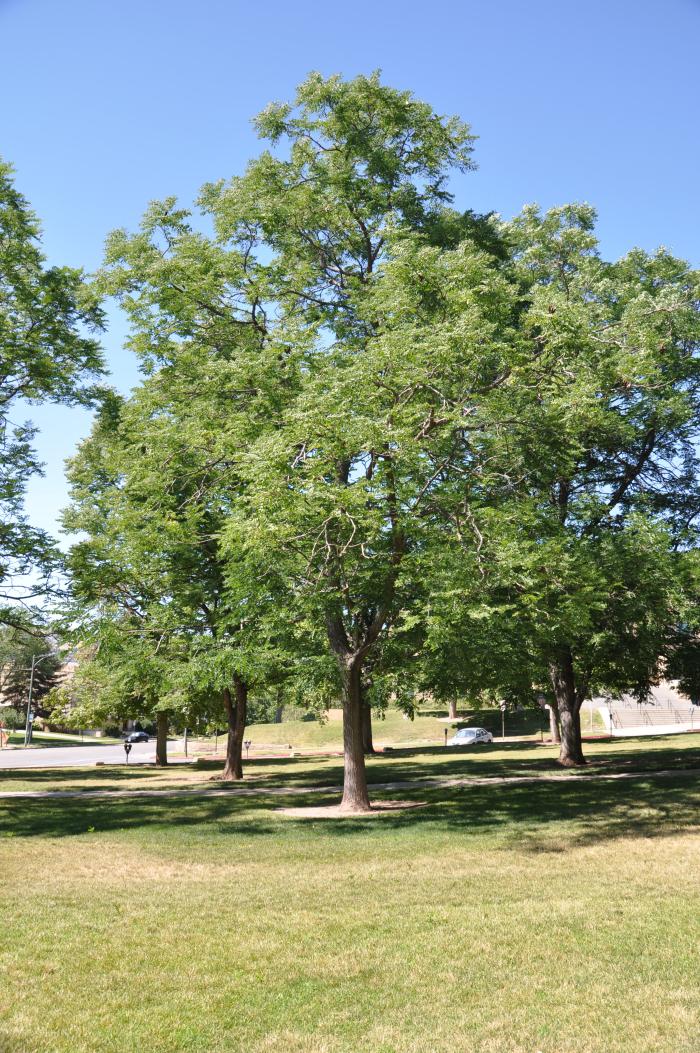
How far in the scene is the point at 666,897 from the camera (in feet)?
30.4

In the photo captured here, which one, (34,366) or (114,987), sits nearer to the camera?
(114,987)

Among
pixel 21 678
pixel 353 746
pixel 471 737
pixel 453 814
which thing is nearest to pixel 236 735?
pixel 353 746

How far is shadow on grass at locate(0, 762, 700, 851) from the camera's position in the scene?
14.4 m

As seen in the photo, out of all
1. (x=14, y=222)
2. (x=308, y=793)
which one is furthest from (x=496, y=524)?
(x=14, y=222)

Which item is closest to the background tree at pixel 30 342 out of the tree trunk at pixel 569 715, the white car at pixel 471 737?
the tree trunk at pixel 569 715

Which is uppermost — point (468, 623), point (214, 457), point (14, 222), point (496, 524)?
point (14, 222)

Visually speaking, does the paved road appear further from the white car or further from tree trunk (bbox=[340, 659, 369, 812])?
tree trunk (bbox=[340, 659, 369, 812])

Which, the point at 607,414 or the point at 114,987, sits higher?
the point at 607,414

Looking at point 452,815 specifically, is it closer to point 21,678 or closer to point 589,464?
point 589,464

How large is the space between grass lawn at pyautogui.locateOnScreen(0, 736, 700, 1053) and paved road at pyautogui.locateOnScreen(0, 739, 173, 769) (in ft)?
86.5

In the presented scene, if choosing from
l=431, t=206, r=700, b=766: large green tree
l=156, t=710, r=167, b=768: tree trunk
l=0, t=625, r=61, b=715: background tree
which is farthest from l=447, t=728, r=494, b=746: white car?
l=0, t=625, r=61, b=715: background tree

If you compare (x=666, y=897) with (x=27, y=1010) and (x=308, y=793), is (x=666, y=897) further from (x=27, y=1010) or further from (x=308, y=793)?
(x=308, y=793)

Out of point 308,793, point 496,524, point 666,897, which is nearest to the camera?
point 666,897

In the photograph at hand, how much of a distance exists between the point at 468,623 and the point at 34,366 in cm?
1187
